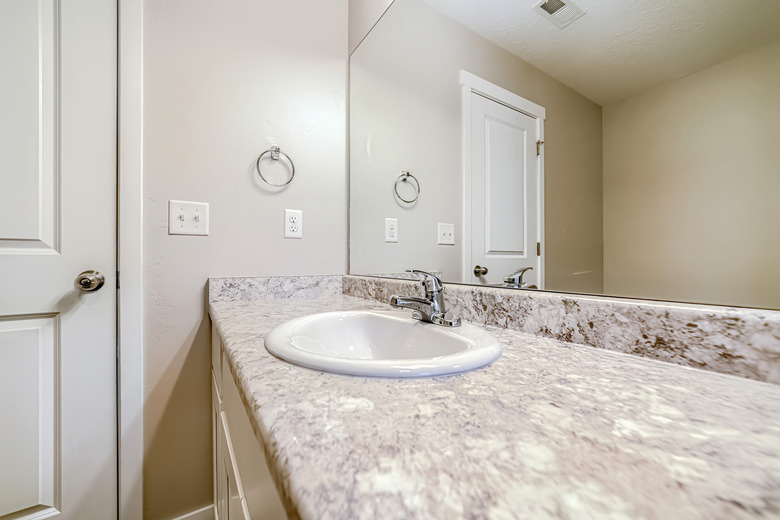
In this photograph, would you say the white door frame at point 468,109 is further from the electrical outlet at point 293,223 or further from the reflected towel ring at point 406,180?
the electrical outlet at point 293,223

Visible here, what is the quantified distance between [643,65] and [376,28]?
109cm

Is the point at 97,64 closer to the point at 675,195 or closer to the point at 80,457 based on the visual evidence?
the point at 80,457

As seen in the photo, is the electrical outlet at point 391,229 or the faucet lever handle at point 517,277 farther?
the electrical outlet at point 391,229

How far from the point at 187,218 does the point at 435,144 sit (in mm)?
880

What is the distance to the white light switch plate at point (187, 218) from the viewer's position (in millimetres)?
1015

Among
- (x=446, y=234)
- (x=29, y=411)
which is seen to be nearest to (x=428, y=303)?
(x=446, y=234)

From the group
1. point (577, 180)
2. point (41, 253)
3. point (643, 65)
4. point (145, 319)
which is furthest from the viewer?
point (145, 319)

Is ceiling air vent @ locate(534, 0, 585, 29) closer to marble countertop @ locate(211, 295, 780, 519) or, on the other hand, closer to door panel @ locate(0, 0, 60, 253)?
marble countertop @ locate(211, 295, 780, 519)

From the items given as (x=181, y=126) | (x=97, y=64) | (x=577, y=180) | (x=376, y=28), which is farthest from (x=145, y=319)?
(x=376, y=28)

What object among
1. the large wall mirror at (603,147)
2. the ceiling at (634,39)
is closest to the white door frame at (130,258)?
the large wall mirror at (603,147)

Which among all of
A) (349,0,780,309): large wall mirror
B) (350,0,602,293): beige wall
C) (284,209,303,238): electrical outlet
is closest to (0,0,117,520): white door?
(284,209,303,238): electrical outlet

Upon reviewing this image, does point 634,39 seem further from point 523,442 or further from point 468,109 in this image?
point 523,442

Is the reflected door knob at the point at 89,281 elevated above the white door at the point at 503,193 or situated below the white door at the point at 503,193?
below

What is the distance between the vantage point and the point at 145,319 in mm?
985
